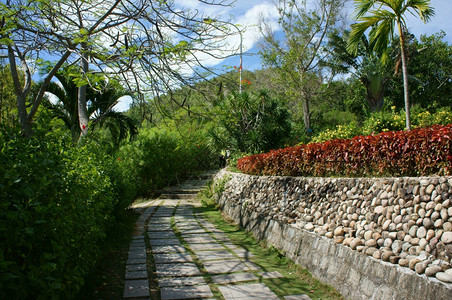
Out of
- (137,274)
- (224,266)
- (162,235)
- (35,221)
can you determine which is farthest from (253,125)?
(35,221)

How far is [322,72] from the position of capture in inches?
783

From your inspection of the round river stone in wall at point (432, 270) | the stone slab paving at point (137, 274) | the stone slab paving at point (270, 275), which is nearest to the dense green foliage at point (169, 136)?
the stone slab paving at point (137, 274)

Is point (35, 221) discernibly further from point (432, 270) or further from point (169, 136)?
Result: point (169, 136)

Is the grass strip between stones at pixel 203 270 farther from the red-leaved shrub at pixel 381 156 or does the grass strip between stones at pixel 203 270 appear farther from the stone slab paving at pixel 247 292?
the red-leaved shrub at pixel 381 156

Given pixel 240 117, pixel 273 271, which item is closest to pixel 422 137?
pixel 273 271

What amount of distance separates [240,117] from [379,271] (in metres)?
9.08

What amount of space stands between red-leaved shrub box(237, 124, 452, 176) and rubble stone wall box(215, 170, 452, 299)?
1.08ft

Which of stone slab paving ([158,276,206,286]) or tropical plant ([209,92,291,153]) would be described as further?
tropical plant ([209,92,291,153])

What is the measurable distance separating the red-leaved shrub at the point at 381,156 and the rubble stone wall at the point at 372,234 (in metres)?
0.33

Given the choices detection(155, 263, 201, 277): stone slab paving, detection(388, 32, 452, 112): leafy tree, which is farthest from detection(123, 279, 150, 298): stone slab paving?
detection(388, 32, 452, 112): leafy tree

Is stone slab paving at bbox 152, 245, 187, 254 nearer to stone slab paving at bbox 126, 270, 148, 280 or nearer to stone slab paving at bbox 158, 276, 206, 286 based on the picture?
stone slab paving at bbox 126, 270, 148, 280

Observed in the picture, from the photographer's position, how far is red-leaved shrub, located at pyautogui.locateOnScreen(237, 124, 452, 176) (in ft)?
11.2

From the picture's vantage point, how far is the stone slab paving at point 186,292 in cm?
327

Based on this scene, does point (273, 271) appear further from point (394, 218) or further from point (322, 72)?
point (322, 72)
